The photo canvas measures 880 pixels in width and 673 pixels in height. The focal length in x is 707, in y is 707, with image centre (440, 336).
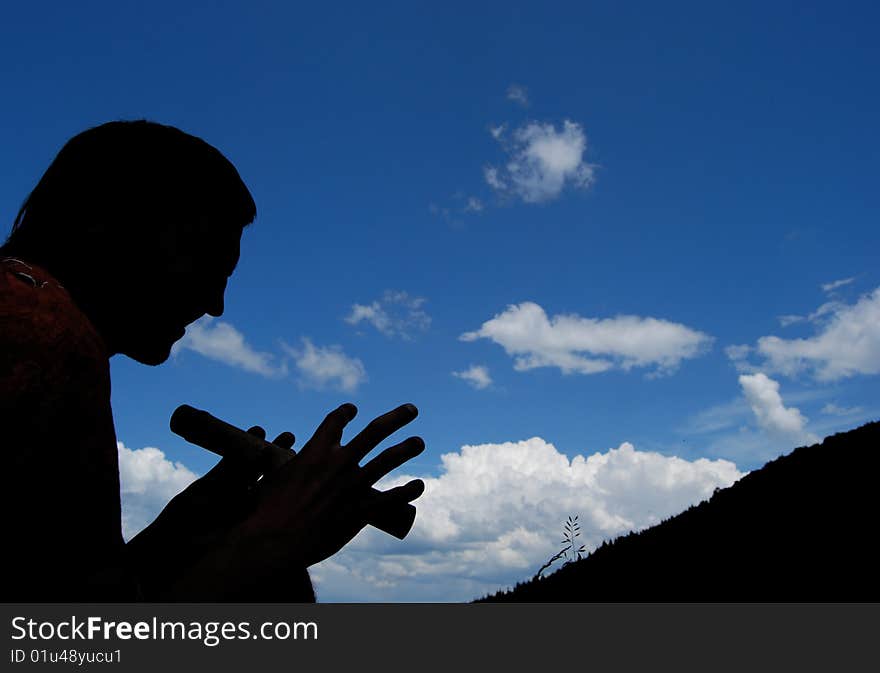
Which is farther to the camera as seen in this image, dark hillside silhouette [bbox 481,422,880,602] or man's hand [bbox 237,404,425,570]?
dark hillside silhouette [bbox 481,422,880,602]

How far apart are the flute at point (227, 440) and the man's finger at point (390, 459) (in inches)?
23.7

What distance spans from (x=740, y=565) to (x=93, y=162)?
25.8 ft

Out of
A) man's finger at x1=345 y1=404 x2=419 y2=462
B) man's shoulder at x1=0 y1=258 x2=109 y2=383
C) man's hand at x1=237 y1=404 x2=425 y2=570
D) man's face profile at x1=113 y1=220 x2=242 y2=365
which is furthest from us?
man's face profile at x1=113 y1=220 x2=242 y2=365

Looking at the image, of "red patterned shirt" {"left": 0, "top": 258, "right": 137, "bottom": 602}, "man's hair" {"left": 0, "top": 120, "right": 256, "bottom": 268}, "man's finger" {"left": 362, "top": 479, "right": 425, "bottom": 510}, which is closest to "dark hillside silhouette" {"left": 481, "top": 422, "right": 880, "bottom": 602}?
"man's finger" {"left": 362, "top": 479, "right": 425, "bottom": 510}

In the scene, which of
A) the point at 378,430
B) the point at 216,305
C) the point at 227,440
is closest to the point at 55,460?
the point at 378,430

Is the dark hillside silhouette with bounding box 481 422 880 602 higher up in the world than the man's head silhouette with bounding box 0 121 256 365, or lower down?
lower down

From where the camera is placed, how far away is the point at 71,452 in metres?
2.06

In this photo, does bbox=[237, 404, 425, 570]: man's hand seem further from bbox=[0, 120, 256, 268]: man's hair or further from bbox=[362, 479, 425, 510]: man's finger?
bbox=[0, 120, 256, 268]: man's hair

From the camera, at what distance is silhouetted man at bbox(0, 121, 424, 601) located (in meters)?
1.99

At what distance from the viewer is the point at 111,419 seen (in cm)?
225

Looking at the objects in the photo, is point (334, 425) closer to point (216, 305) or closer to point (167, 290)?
point (167, 290)

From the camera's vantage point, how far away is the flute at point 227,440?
3080mm

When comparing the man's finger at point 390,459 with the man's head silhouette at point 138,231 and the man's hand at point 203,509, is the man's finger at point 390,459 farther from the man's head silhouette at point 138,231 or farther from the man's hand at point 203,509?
the man's head silhouette at point 138,231

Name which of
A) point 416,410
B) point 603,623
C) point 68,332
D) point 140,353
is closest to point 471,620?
point 603,623
